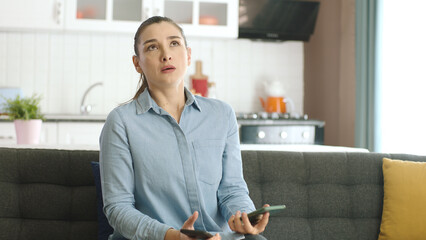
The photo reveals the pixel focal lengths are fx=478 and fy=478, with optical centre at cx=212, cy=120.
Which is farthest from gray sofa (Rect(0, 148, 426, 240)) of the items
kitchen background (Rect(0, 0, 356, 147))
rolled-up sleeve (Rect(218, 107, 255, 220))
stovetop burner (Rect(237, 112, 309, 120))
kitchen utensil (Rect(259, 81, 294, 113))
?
kitchen utensil (Rect(259, 81, 294, 113))

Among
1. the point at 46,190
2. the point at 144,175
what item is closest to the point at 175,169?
the point at 144,175

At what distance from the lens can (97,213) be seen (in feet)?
5.88

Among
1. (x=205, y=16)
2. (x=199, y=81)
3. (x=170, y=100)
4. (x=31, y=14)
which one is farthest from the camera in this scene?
(x=199, y=81)

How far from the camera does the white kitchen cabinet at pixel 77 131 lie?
3662 mm

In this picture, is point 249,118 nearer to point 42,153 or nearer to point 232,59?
point 232,59

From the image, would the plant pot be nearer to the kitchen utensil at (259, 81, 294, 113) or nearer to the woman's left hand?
the woman's left hand

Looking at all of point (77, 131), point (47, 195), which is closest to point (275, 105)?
point (77, 131)

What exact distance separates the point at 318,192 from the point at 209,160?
0.63m

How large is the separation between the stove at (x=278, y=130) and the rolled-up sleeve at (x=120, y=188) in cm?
246

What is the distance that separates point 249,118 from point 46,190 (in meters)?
2.35

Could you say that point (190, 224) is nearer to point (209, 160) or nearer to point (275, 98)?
point (209, 160)

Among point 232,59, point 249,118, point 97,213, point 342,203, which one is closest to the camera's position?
point 97,213

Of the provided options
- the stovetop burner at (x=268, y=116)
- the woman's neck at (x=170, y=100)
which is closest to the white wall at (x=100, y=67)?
the stovetop burner at (x=268, y=116)

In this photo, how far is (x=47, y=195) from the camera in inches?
70.5
